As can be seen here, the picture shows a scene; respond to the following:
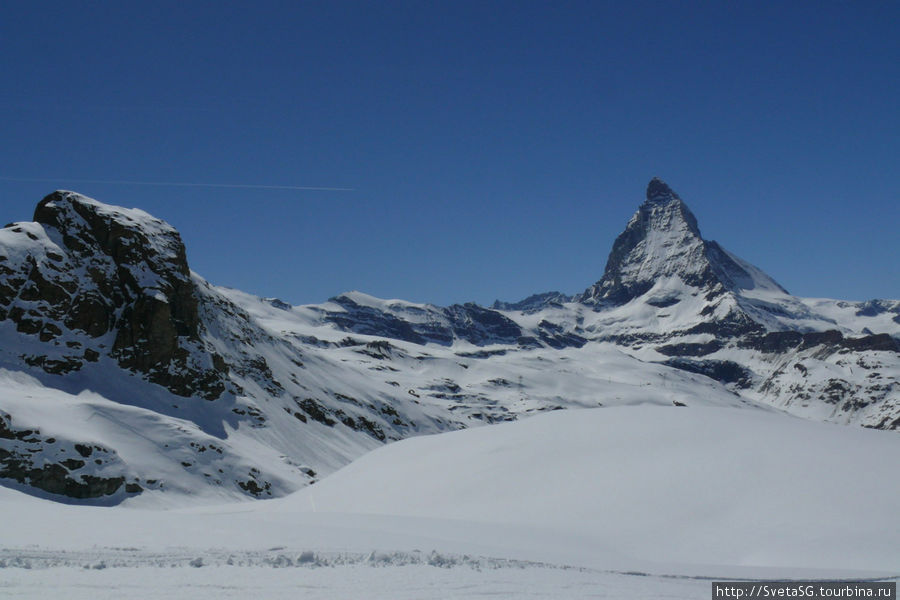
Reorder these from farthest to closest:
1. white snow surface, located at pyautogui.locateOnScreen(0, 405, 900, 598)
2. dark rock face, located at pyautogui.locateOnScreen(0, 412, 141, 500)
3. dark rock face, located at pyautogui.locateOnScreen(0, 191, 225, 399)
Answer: dark rock face, located at pyautogui.locateOnScreen(0, 191, 225, 399), dark rock face, located at pyautogui.locateOnScreen(0, 412, 141, 500), white snow surface, located at pyautogui.locateOnScreen(0, 405, 900, 598)

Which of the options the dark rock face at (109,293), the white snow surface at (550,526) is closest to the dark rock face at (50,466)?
the dark rock face at (109,293)

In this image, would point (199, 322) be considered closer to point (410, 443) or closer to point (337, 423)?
point (337, 423)

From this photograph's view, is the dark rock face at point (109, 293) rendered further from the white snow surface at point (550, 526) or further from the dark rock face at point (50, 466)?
the white snow surface at point (550, 526)

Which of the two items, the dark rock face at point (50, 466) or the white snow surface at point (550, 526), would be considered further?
the dark rock face at point (50, 466)

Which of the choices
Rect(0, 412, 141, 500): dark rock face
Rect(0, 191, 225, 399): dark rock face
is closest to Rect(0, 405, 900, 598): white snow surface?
Rect(0, 412, 141, 500): dark rock face

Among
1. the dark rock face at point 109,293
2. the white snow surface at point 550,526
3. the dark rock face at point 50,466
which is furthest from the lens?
the dark rock face at point 109,293

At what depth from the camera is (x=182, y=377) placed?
9519 centimetres

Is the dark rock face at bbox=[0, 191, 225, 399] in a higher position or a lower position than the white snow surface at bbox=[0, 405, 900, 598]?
higher

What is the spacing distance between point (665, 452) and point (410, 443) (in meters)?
13.5

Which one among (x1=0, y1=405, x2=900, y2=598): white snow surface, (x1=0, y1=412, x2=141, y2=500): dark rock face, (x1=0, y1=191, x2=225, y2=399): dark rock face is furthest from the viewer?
(x1=0, y1=191, x2=225, y2=399): dark rock face

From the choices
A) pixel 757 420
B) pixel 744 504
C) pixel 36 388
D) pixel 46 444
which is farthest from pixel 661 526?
pixel 36 388

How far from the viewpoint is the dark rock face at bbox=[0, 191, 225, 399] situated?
87.5 m

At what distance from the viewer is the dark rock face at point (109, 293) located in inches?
3445

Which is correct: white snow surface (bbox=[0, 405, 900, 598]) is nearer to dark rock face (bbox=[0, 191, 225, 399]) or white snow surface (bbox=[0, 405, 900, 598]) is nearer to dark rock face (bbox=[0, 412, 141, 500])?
dark rock face (bbox=[0, 412, 141, 500])
